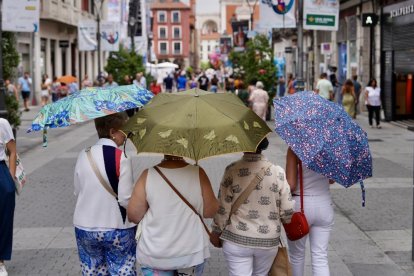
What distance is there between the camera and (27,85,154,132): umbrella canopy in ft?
15.1

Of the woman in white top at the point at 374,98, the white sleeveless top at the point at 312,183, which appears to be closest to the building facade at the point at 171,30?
the woman in white top at the point at 374,98

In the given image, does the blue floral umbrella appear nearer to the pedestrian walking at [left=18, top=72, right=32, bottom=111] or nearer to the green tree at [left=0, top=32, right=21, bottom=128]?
the green tree at [left=0, top=32, right=21, bottom=128]

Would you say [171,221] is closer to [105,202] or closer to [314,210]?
[105,202]

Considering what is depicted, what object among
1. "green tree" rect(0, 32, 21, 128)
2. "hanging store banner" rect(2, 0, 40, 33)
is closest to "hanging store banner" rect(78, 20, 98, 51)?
"hanging store banner" rect(2, 0, 40, 33)

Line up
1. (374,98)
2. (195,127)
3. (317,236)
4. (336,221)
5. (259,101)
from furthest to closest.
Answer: (374,98), (259,101), (336,221), (317,236), (195,127)

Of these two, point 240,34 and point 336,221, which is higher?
point 240,34

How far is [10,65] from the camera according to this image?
16875 mm

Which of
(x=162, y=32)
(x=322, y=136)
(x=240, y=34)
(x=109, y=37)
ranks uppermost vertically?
(x=162, y=32)

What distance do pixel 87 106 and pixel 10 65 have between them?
42.2ft

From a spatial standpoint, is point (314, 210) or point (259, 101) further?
point (259, 101)

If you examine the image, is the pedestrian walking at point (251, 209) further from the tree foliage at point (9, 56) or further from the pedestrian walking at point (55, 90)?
the pedestrian walking at point (55, 90)

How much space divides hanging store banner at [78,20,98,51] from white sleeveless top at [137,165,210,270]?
103 feet

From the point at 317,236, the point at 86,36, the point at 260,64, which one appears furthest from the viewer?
the point at 86,36

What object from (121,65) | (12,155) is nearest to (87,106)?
(12,155)
